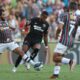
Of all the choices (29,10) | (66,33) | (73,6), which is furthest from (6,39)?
(29,10)

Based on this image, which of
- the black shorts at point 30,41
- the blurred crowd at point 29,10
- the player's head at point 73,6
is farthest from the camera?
the blurred crowd at point 29,10

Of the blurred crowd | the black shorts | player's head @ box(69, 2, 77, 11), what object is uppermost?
→ player's head @ box(69, 2, 77, 11)

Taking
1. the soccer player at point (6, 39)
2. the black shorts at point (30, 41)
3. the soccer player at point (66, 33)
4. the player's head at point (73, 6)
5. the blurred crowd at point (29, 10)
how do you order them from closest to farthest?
the player's head at point (73, 6) < the soccer player at point (66, 33) < the soccer player at point (6, 39) < the black shorts at point (30, 41) < the blurred crowd at point (29, 10)

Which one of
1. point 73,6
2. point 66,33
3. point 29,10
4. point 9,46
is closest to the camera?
point 73,6

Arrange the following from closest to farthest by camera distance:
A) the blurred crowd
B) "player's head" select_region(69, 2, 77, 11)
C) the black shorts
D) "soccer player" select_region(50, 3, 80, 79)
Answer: "player's head" select_region(69, 2, 77, 11)
"soccer player" select_region(50, 3, 80, 79)
the black shorts
the blurred crowd

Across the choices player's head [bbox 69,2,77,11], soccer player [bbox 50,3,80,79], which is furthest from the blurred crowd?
player's head [bbox 69,2,77,11]

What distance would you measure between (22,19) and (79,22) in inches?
426

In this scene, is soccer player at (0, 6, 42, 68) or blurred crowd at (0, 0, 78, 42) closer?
soccer player at (0, 6, 42, 68)

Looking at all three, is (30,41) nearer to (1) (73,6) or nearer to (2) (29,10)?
(1) (73,6)

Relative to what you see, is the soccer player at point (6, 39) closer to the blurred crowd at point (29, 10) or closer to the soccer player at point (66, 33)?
the soccer player at point (66, 33)

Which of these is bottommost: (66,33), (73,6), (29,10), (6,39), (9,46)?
(29,10)

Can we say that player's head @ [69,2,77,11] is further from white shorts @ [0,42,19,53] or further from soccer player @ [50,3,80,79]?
white shorts @ [0,42,19,53]

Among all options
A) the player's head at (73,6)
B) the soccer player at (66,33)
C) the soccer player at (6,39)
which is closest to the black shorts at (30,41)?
the soccer player at (6,39)

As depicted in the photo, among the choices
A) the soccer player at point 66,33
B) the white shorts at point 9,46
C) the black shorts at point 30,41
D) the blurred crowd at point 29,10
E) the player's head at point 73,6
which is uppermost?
the player's head at point 73,6
